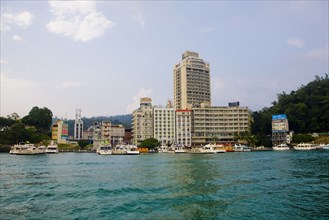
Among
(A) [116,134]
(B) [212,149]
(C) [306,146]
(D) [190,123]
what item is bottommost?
(B) [212,149]

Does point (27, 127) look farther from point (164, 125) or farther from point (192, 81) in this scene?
point (192, 81)

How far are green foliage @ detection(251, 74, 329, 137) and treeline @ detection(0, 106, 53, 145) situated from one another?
91.5 m

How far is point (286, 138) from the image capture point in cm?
11962

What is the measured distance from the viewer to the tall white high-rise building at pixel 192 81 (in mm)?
160500

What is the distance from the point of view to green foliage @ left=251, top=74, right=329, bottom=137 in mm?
120625

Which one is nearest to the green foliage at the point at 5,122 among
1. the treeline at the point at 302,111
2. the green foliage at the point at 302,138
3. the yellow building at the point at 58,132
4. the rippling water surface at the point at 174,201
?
the yellow building at the point at 58,132

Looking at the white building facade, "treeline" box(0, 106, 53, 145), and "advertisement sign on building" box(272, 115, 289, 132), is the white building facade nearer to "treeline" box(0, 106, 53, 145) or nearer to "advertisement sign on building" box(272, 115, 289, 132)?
"advertisement sign on building" box(272, 115, 289, 132)

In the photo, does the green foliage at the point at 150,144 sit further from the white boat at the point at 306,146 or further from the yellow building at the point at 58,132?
the white boat at the point at 306,146

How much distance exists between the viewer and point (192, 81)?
162 metres

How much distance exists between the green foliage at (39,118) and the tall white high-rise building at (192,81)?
67.7m

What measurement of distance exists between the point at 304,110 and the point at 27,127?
115 metres

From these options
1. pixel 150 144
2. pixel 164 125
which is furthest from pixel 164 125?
pixel 150 144

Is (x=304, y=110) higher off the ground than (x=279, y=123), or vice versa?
(x=304, y=110)

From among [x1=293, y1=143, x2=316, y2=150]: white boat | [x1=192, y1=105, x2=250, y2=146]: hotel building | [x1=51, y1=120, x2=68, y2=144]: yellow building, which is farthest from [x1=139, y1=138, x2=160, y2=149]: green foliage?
[x1=293, y1=143, x2=316, y2=150]: white boat
